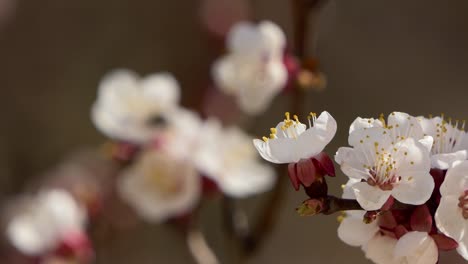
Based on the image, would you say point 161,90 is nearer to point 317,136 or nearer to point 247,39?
point 247,39

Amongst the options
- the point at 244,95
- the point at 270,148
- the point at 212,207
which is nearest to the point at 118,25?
the point at 212,207

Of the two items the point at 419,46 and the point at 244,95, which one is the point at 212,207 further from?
the point at 244,95

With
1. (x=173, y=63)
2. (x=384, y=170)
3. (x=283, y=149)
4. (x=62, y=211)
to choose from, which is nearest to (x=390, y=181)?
(x=384, y=170)

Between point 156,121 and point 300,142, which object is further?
point 156,121

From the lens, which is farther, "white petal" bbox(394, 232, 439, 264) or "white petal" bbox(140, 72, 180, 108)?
"white petal" bbox(140, 72, 180, 108)

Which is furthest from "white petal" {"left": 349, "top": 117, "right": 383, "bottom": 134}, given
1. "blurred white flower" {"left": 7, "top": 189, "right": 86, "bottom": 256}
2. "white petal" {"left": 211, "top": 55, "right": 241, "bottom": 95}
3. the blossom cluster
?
"blurred white flower" {"left": 7, "top": 189, "right": 86, "bottom": 256}

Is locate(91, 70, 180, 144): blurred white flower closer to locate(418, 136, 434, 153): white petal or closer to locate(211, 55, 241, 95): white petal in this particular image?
locate(211, 55, 241, 95): white petal

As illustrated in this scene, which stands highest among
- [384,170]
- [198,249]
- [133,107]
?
[384,170]
